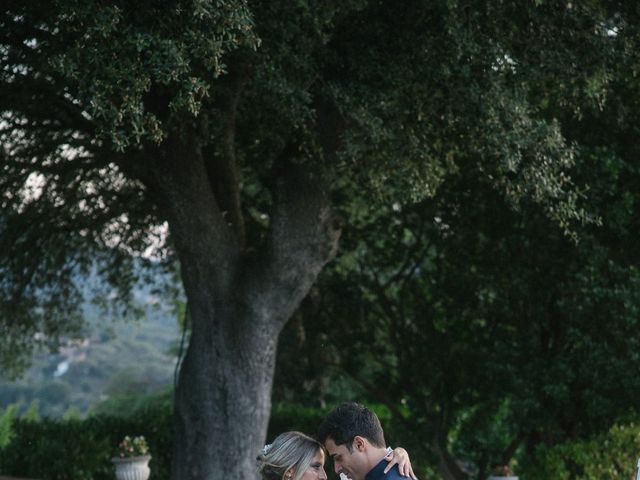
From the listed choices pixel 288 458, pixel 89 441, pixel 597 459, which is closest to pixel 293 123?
pixel 597 459

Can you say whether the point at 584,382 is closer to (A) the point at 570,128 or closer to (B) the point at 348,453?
(A) the point at 570,128

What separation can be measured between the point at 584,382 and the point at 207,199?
611 centimetres

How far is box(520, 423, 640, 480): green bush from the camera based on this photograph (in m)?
12.0

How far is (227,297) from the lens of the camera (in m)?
12.6

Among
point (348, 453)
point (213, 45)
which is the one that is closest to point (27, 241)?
point (213, 45)

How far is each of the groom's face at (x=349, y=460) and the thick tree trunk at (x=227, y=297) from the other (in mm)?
7074

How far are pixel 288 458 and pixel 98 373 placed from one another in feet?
260

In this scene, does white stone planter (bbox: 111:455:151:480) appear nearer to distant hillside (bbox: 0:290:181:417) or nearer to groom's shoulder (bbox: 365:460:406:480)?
groom's shoulder (bbox: 365:460:406:480)

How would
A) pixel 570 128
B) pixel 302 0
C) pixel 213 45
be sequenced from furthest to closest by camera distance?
pixel 570 128 < pixel 302 0 < pixel 213 45

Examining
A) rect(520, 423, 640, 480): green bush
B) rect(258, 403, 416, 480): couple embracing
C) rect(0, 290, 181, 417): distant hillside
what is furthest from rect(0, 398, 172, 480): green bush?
rect(0, 290, 181, 417): distant hillside

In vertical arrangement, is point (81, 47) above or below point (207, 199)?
above

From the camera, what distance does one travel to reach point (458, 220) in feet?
54.0

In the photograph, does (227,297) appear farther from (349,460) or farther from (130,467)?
(349,460)

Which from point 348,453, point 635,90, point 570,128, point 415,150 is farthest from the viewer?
point 570,128
